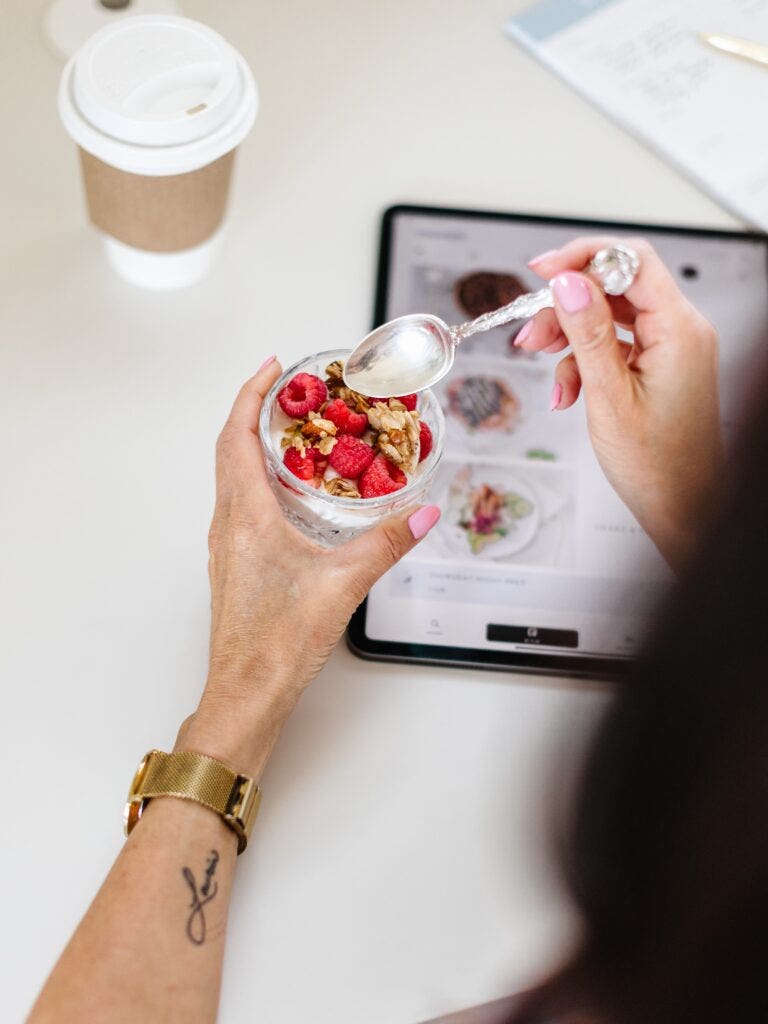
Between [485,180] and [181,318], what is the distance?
307mm

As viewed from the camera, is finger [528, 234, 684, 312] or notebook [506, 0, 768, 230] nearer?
finger [528, 234, 684, 312]

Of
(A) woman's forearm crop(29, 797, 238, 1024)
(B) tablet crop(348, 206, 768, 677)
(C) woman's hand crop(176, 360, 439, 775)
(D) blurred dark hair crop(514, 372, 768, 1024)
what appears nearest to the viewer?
(D) blurred dark hair crop(514, 372, 768, 1024)

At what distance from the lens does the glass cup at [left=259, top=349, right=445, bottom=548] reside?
2.11 feet

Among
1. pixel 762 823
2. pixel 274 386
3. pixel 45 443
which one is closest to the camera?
pixel 762 823

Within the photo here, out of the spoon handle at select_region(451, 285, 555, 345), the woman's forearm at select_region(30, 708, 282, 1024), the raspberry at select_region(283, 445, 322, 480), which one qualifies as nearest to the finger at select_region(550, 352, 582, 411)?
the spoon handle at select_region(451, 285, 555, 345)

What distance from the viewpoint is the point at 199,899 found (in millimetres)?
576

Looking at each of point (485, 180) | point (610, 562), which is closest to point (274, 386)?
point (610, 562)

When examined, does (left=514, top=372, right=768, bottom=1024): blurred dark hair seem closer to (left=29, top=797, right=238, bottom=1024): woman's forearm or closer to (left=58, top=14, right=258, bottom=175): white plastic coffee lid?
(left=29, top=797, right=238, bottom=1024): woman's forearm

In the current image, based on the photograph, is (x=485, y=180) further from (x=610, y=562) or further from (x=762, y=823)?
(x=762, y=823)

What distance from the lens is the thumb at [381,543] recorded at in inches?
25.2

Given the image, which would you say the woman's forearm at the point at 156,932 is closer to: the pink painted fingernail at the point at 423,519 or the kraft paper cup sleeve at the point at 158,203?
the pink painted fingernail at the point at 423,519

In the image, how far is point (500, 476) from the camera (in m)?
0.80

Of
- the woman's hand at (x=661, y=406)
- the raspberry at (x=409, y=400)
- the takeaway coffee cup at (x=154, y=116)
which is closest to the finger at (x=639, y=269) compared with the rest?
the woman's hand at (x=661, y=406)

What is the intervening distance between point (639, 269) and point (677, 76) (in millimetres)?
407
